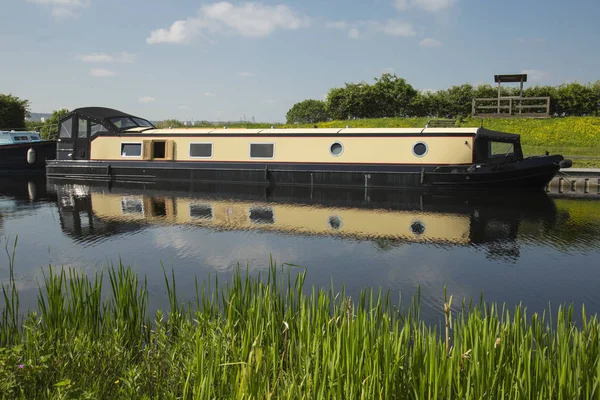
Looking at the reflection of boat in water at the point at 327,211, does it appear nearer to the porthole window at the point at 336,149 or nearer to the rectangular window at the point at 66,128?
the porthole window at the point at 336,149

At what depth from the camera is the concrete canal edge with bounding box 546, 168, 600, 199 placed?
18781 millimetres

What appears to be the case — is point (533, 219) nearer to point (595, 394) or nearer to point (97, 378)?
point (595, 394)

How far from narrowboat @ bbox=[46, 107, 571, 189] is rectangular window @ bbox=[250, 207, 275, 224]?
4.67 m

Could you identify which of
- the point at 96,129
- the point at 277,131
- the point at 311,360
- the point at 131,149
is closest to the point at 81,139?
the point at 96,129

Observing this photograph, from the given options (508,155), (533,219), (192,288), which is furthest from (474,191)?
(192,288)

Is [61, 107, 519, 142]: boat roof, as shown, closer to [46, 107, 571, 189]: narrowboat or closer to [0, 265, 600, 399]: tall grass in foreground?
[46, 107, 571, 189]: narrowboat

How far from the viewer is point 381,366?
3902 millimetres

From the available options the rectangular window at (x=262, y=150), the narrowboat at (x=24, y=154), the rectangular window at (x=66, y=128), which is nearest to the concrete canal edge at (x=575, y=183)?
the rectangular window at (x=262, y=150)

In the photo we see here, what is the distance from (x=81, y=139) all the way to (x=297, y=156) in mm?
9927

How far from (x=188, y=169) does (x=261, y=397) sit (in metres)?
18.0

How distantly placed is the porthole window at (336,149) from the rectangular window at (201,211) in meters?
5.58

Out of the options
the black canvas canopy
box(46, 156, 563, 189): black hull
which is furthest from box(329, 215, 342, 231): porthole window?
the black canvas canopy

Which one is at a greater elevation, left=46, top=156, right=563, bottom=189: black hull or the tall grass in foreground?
left=46, top=156, right=563, bottom=189: black hull

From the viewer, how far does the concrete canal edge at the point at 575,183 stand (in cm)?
1878
